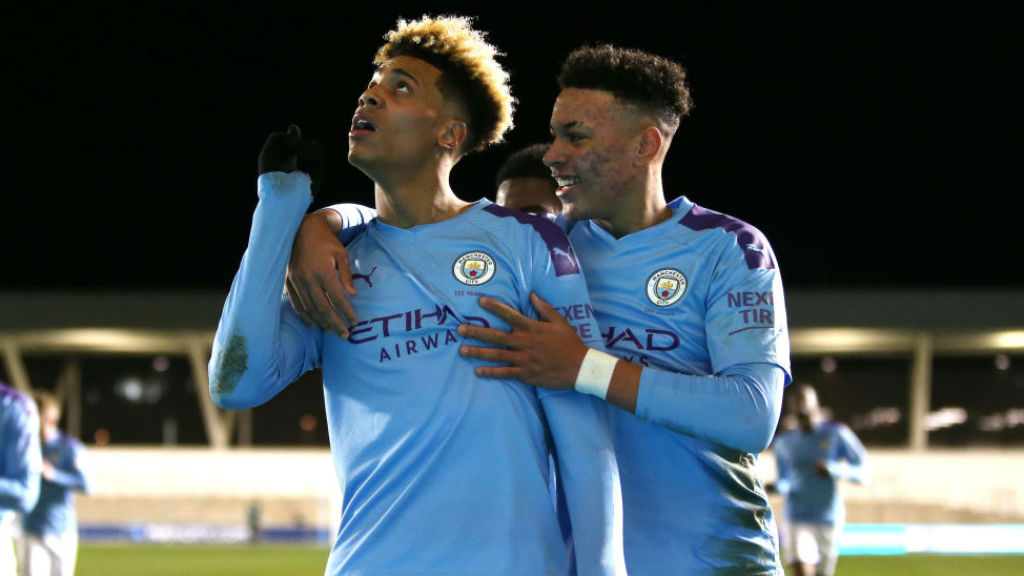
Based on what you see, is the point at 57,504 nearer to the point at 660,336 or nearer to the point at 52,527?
the point at 52,527

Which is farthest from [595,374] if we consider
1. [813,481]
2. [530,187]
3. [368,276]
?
[813,481]

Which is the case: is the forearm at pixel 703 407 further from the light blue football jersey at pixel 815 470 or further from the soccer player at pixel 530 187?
the light blue football jersey at pixel 815 470

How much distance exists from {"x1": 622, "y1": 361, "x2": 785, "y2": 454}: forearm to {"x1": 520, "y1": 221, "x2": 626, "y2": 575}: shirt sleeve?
112mm

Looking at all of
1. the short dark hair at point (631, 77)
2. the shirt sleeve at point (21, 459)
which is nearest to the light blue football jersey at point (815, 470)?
the shirt sleeve at point (21, 459)

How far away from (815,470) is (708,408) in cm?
929

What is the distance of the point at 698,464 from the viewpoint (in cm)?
297

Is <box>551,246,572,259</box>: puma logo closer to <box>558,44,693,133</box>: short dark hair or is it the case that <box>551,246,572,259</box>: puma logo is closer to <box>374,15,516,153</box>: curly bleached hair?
<box>374,15,516,153</box>: curly bleached hair

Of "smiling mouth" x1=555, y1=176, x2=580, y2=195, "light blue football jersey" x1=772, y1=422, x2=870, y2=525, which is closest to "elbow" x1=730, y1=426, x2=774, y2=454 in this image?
"smiling mouth" x1=555, y1=176, x2=580, y2=195

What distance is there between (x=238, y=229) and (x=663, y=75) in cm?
2846

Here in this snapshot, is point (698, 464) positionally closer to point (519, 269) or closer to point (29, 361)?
point (519, 269)

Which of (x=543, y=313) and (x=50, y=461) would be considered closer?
(x=543, y=313)

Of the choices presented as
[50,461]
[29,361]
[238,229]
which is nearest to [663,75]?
[50,461]

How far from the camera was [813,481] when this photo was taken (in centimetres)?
1169

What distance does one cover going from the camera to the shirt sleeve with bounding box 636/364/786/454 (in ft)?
8.78
